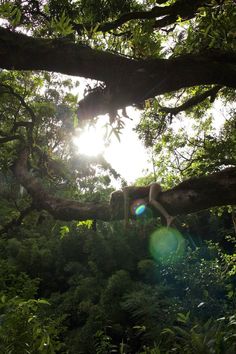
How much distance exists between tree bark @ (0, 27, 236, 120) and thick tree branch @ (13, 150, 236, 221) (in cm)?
97

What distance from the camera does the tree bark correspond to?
3174 mm

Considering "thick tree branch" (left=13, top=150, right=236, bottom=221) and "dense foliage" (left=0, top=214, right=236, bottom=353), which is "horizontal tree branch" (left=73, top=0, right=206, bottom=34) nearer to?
"thick tree branch" (left=13, top=150, right=236, bottom=221)

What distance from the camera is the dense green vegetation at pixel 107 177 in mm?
3502

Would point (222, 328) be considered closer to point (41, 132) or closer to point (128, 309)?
point (128, 309)

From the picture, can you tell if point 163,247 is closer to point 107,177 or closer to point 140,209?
point 107,177

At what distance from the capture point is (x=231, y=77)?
143 inches

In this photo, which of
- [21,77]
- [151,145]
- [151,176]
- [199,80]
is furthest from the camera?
[151,176]

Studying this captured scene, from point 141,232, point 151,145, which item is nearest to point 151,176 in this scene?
point 151,145

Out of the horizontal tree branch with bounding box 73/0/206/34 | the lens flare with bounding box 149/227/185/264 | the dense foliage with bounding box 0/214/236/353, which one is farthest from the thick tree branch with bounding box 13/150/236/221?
the lens flare with bounding box 149/227/185/264

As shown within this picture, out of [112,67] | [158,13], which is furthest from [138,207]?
[158,13]

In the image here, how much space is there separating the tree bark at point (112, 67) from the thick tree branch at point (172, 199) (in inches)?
38.2

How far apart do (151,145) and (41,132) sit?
260 centimetres

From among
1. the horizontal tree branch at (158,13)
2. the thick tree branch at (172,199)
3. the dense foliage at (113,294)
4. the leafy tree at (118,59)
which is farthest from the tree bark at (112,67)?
the dense foliage at (113,294)

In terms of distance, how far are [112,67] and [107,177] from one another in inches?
277
